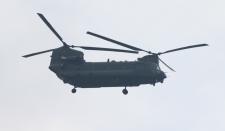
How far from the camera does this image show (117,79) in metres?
49.5

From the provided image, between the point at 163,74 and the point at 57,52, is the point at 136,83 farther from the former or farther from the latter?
the point at 57,52

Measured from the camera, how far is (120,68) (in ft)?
166

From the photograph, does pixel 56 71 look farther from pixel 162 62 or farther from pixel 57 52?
pixel 162 62

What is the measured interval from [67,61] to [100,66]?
3972mm

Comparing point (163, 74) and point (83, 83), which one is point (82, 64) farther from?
point (163, 74)

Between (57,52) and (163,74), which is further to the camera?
(57,52)

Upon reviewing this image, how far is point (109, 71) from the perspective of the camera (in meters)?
50.0

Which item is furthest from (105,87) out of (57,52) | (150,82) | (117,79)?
(57,52)

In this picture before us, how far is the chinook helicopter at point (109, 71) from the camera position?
4953 cm

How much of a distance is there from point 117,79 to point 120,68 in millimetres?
1514

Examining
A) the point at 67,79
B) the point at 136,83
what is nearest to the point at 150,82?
the point at 136,83

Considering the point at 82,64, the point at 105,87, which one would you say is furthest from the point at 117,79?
the point at 82,64

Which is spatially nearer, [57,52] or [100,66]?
[100,66]

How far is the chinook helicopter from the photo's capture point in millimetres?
49531
